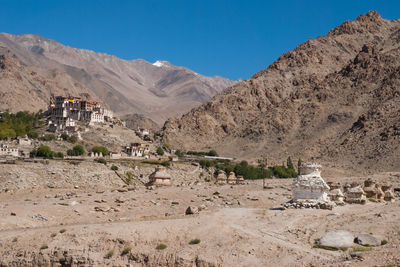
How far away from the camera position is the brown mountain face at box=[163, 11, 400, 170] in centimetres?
10525

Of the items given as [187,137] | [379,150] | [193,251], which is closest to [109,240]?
[193,251]

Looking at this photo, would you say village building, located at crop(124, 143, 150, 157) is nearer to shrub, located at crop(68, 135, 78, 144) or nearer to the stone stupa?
shrub, located at crop(68, 135, 78, 144)

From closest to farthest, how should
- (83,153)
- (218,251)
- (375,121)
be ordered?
1. (218,251)
2. (83,153)
3. (375,121)

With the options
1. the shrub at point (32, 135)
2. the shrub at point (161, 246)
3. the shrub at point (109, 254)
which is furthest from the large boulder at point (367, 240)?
the shrub at point (32, 135)

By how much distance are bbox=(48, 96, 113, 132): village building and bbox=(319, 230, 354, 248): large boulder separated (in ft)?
255

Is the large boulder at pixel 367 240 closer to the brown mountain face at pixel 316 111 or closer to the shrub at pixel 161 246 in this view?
the shrub at pixel 161 246

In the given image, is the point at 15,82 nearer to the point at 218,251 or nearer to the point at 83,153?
the point at 83,153

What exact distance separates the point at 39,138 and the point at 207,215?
64381 millimetres

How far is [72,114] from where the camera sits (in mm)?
101938

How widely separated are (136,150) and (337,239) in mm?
68877

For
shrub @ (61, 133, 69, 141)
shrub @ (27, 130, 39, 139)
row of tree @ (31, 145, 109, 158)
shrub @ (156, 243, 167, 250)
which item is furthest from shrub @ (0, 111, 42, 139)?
shrub @ (156, 243, 167, 250)

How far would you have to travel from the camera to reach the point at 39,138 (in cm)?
8169

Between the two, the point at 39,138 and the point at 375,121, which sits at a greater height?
the point at 375,121

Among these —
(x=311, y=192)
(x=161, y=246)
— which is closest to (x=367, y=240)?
(x=161, y=246)
